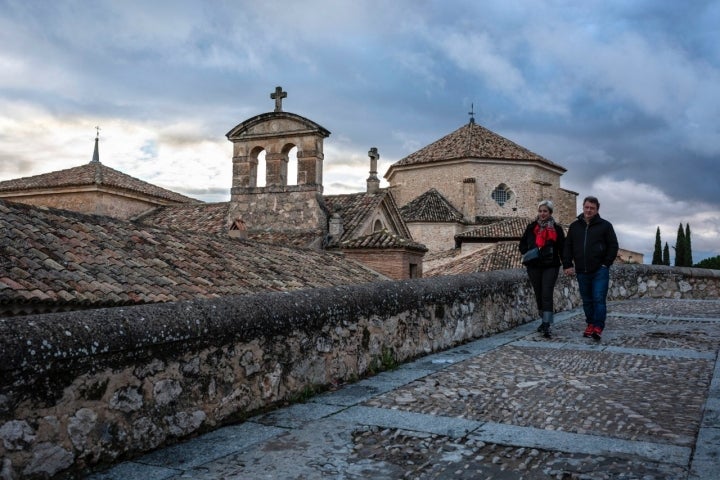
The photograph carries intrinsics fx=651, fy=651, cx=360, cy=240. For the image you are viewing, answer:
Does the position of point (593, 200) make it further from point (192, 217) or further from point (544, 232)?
A: point (192, 217)

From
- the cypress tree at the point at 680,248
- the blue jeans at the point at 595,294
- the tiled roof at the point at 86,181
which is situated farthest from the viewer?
the cypress tree at the point at 680,248

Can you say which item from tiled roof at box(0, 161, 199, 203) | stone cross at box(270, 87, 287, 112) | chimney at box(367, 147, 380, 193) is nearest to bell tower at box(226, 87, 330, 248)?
stone cross at box(270, 87, 287, 112)


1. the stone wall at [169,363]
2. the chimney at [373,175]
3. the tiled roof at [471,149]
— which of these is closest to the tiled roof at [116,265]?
the stone wall at [169,363]

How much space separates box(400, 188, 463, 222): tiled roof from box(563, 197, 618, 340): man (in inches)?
1189

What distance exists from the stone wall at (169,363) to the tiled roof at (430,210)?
3219 centimetres

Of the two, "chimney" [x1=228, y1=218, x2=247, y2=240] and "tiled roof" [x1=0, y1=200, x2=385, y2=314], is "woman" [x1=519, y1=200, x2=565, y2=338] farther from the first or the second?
"chimney" [x1=228, y1=218, x2=247, y2=240]

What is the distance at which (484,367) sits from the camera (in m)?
5.66

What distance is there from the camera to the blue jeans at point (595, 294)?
745cm

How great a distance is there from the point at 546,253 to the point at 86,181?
22.5m

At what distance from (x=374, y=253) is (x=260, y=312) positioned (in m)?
15.7

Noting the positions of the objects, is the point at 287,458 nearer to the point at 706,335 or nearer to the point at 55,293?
the point at 706,335

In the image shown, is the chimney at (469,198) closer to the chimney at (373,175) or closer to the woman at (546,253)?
the chimney at (373,175)

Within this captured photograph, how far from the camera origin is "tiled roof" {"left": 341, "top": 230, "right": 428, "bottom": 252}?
64.1 feet

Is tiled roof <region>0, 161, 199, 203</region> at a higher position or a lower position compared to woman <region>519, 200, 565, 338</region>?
higher
